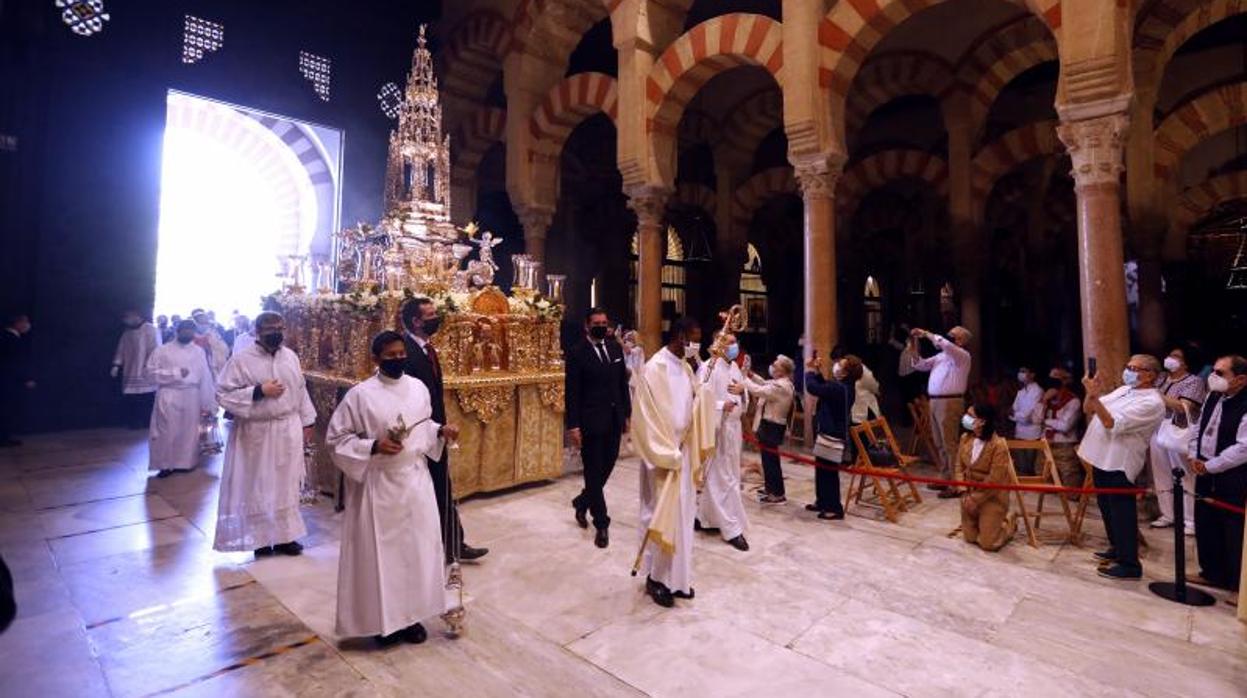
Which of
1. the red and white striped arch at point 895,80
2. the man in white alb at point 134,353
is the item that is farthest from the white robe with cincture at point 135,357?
the red and white striped arch at point 895,80

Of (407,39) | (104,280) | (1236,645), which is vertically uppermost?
(407,39)

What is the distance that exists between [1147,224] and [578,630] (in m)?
10.5

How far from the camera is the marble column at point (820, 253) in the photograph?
24.1 ft

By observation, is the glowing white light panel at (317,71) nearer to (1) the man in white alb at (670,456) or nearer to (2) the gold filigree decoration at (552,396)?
(2) the gold filigree decoration at (552,396)

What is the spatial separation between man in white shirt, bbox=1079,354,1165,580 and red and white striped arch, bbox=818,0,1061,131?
16.0 ft

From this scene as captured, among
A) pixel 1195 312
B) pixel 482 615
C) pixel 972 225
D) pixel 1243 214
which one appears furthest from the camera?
pixel 1195 312

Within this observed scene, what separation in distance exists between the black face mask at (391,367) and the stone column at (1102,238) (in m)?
5.61

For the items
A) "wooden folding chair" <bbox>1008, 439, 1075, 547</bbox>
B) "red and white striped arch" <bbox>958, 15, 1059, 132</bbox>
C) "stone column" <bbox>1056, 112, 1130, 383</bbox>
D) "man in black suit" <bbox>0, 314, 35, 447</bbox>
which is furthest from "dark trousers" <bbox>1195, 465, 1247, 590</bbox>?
"man in black suit" <bbox>0, 314, 35, 447</bbox>

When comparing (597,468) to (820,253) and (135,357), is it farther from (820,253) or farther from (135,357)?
(135,357)

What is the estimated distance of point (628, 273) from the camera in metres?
15.0

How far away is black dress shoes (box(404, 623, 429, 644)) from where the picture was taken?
2.64 m

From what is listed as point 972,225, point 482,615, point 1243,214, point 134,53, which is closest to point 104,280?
point 134,53

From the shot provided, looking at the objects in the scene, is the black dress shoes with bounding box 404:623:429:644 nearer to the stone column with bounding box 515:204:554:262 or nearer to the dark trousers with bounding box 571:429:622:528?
the dark trousers with bounding box 571:429:622:528

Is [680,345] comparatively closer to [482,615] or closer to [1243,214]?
[482,615]
